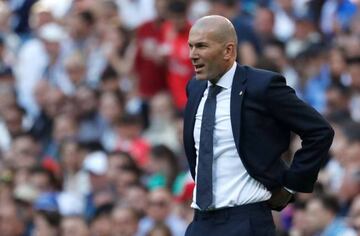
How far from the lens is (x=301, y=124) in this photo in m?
6.14

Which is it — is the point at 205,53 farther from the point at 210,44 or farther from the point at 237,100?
the point at 237,100

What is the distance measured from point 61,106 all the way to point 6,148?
767 millimetres

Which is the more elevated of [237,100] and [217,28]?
[217,28]

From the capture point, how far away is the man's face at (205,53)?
6145 mm

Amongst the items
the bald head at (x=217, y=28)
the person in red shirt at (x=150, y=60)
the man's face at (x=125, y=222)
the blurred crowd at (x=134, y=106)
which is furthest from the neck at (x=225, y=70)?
the person in red shirt at (x=150, y=60)

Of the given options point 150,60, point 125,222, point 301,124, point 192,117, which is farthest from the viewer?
point 150,60

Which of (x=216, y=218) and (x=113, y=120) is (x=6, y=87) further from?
(x=216, y=218)

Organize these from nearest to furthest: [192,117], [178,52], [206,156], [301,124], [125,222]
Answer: [301,124] < [206,156] < [192,117] < [125,222] < [178,52]

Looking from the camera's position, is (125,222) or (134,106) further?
(134,106)

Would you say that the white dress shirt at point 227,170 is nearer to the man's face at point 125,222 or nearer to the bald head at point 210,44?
the bald head at point 210,44

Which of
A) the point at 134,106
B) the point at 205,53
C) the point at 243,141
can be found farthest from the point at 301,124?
the point at 134,106

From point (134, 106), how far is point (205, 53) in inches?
292

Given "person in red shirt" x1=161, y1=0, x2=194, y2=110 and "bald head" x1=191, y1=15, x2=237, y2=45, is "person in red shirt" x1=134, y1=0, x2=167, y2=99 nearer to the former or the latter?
"person in red shirt" x1=161, y1=0, x2=194, y2=110

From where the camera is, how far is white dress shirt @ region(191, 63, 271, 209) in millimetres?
6191
